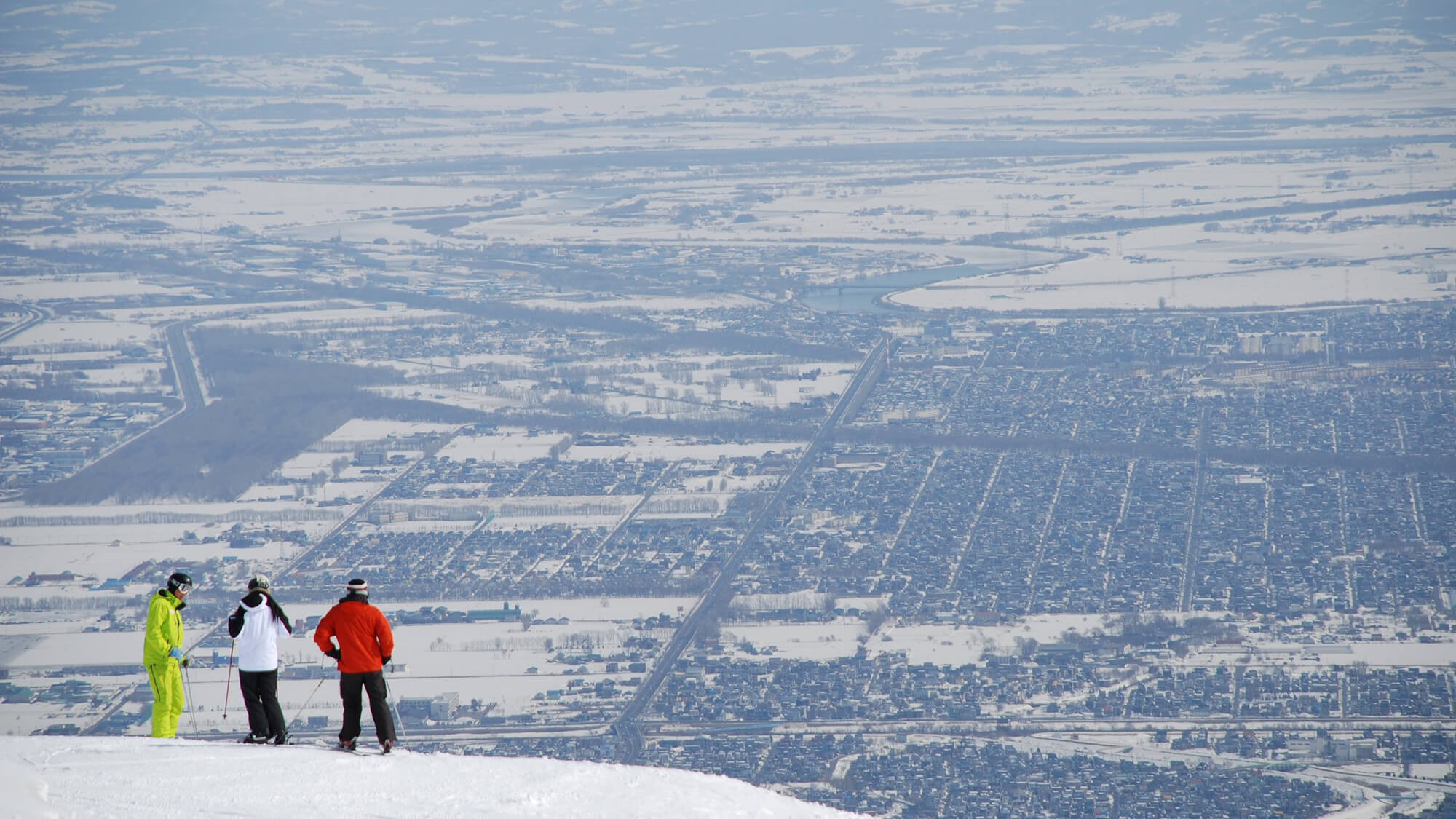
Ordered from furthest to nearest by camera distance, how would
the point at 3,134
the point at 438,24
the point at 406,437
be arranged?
the point at 438,24
the point at 3,134
the point at 406,437

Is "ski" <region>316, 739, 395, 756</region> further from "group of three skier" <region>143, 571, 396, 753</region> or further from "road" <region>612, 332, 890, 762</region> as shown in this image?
"road" <region>612, 332, 890, 762</region>

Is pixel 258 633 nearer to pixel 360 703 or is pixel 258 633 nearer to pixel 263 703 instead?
pixel 263 703

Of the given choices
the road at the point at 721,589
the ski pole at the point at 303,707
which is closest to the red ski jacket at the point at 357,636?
the road at the point at 721,589

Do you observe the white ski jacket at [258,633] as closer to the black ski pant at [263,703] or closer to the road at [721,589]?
the black ski pant at [263,703]

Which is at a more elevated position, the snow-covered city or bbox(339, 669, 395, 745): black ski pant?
bbox(339, 669, 395, 745): black ski pant

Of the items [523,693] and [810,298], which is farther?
[810,298]

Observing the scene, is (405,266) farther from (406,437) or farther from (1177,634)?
(1177,634)

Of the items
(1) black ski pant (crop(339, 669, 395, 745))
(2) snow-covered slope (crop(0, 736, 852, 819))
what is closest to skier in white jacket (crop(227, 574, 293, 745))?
(1) black ski pant (crop(339, 669, 395, 745))

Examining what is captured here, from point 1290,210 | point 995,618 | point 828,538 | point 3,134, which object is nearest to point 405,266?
point 1290,210
